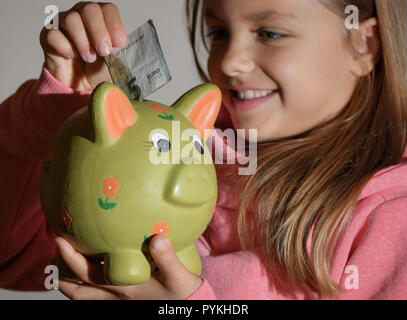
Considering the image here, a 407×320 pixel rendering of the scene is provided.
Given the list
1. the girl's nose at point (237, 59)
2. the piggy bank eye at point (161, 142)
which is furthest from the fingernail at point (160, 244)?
the girl's nose at point (237, 59)

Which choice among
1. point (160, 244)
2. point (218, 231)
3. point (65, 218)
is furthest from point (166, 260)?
point (218, 231)

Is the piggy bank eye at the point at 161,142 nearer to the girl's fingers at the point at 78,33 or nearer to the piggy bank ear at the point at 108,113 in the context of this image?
the piggy bank ear at the point at 108,113

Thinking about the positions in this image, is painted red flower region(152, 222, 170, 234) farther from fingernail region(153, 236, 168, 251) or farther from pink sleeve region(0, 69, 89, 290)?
pink sleeve region(0, 69, 89, 290)

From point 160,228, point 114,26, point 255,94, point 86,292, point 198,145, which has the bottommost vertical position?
point 86,292

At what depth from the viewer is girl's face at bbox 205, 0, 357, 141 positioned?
2.74 ft

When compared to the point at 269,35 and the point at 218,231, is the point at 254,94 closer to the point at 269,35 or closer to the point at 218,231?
the point at 269,35

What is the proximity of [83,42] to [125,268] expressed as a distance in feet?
1.36

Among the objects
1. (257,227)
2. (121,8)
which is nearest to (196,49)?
(121,8)

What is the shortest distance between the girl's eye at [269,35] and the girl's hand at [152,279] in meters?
0.43

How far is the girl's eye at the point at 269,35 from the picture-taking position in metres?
0.85

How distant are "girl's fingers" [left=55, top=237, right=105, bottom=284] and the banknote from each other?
0.27 metres

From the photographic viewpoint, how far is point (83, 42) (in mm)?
817

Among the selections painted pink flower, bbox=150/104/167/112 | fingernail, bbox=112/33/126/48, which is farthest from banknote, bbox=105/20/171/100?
painted pink flower, bbox=150/104/167/112
